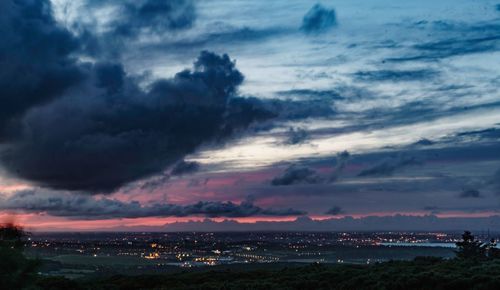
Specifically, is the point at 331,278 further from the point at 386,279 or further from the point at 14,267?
the point at 14,267

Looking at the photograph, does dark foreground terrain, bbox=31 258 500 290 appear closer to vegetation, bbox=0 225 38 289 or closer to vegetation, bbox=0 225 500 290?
vegetation, bbox=0 225 500 290

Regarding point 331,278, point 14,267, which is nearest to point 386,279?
point 331,278

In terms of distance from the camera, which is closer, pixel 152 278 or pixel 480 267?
pixel 480 267

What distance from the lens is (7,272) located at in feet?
83.8

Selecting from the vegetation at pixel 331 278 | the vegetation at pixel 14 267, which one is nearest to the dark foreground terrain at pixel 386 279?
the vegetation at pixel 331 278

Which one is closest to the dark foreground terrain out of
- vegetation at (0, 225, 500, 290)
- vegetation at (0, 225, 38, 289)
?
vegetation at (0, 225, 500, 290)

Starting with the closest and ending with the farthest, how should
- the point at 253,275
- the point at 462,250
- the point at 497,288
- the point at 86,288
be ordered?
the point at 497,288
the point at 86,288
the point at 253,275
the point at 462,250

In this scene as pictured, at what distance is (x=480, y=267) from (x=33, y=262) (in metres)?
26.7

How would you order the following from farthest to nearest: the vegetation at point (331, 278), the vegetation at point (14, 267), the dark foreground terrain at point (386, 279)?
the dark foreground terrain at point (386, 279) → the vegetation at point (331, 278) → the vegetation at point (14, 267)

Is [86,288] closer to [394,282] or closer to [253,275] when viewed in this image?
[253,275]

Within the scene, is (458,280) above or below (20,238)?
below

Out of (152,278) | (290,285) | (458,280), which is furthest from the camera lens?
(152,278)

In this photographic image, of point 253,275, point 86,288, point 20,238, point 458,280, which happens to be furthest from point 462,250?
point 20,238

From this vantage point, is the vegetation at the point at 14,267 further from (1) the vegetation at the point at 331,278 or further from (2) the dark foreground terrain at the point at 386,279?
(2) the dark foreground terrain at the point at 386,279
